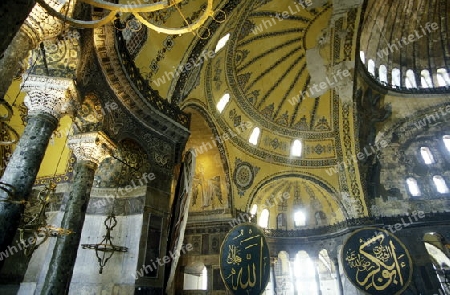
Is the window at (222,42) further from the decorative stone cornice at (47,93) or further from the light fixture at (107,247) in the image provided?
the light fixture at (107,247)

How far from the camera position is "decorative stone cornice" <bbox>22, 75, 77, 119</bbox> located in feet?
12.2

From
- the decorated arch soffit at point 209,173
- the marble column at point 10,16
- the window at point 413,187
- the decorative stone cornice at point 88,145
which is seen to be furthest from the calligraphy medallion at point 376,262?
the marble column at point 10,16

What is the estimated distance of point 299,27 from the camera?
9.83 metres

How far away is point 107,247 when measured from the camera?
5.62m

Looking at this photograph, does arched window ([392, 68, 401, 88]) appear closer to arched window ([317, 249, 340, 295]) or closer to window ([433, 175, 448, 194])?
window ([433, 175, 448, 194])

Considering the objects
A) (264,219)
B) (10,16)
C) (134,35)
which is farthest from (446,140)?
(10,16)

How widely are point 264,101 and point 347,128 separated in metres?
3.45

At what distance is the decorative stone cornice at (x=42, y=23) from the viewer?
2.97 metres

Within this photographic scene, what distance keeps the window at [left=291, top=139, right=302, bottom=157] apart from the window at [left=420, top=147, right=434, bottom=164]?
5.06m

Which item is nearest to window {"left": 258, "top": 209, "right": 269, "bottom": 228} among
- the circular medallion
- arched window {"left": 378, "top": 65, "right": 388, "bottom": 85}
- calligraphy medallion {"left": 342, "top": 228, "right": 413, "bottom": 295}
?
the circular medallion

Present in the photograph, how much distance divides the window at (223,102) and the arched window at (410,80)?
330 inches

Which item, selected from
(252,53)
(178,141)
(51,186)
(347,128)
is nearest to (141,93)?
(178,141)

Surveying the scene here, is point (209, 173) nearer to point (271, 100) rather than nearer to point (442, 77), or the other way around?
point (271, 100)

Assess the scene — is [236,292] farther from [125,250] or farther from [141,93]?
[141,93]
